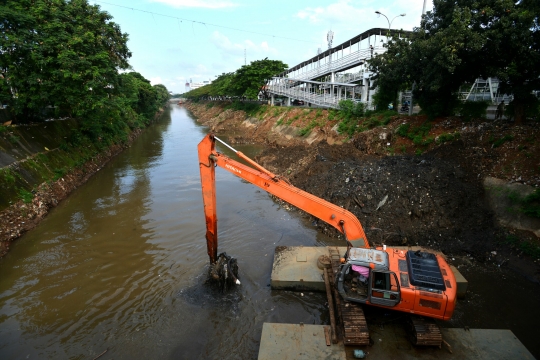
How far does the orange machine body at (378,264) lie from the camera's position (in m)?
6.12

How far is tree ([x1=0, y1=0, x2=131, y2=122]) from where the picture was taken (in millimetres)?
14234

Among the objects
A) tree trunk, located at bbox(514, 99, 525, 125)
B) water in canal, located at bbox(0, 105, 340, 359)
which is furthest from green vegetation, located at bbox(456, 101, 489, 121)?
water in canal, located at bbox(0, 105, 340, 359)

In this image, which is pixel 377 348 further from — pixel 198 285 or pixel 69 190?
pixel 69 190

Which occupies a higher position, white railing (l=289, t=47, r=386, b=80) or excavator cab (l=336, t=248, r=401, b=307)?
white railing (l=289, t=47, r=386, b=80)

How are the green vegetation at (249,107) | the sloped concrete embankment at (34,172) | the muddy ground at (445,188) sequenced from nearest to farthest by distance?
the muddy ground at (445,188) < the sloped concrete embankment at (34,172) < the green vegetation at (249,107)

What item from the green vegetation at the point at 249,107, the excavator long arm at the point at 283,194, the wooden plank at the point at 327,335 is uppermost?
the green vegetation at the point at 249,107

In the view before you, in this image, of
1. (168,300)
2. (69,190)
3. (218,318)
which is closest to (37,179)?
(69,190)

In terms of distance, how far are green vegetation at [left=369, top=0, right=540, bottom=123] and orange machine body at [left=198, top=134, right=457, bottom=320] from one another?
29.4 feet

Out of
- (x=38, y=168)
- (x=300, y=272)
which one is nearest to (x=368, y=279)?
(x=300, y=272)

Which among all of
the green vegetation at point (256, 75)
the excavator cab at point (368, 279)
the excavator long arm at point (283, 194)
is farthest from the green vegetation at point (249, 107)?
the excavator cab at point (368, 279)

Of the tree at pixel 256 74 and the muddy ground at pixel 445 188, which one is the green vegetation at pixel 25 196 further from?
the tree at pixel 256 74

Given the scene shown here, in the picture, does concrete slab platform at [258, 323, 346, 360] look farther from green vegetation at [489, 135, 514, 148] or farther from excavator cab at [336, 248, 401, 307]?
green vegetation at [489, 135, 514, 148]

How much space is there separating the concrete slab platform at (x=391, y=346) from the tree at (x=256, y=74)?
39980mm

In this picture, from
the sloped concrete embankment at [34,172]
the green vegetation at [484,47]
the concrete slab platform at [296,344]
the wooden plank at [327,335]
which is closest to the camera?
the concrete slab platform at [296,344]
